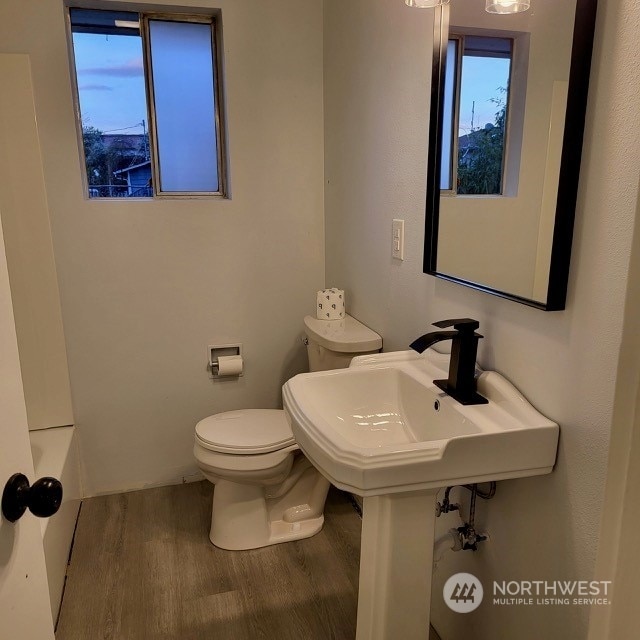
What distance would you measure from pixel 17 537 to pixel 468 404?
961mm

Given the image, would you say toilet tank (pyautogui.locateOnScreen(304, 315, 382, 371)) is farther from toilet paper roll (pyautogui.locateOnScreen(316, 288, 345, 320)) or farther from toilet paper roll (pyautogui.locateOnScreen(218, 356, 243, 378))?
toilet paper roll (pyautogui.locateOnScreen(218, 356, 243, 378))

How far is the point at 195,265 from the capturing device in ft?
8.19

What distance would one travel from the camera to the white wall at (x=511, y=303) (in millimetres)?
1004

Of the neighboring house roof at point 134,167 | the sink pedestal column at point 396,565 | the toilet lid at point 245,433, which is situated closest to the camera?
the sink pedestal column at point 396,565

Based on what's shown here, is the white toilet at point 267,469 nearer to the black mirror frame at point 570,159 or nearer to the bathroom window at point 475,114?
the bathroom window at point 475,114

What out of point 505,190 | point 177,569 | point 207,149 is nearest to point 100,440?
point 177,569

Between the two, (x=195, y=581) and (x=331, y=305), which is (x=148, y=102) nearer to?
(x=331, y=305)

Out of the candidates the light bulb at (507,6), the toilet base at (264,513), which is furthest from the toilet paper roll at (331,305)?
the light bulb at (507,6)

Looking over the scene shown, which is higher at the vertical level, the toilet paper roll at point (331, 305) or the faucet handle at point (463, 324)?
the faucet handle at point (463, 324)

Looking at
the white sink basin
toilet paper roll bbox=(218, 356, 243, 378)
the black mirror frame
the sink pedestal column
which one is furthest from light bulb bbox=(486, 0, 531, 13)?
toilet paper roll bbox=(218, 356, 243, 378)

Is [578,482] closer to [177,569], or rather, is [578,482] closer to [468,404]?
[468,404]

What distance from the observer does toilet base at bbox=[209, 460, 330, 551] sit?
7.09ft

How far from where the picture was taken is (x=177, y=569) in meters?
2.07

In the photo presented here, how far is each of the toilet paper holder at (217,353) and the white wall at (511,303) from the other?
674 millimetres
